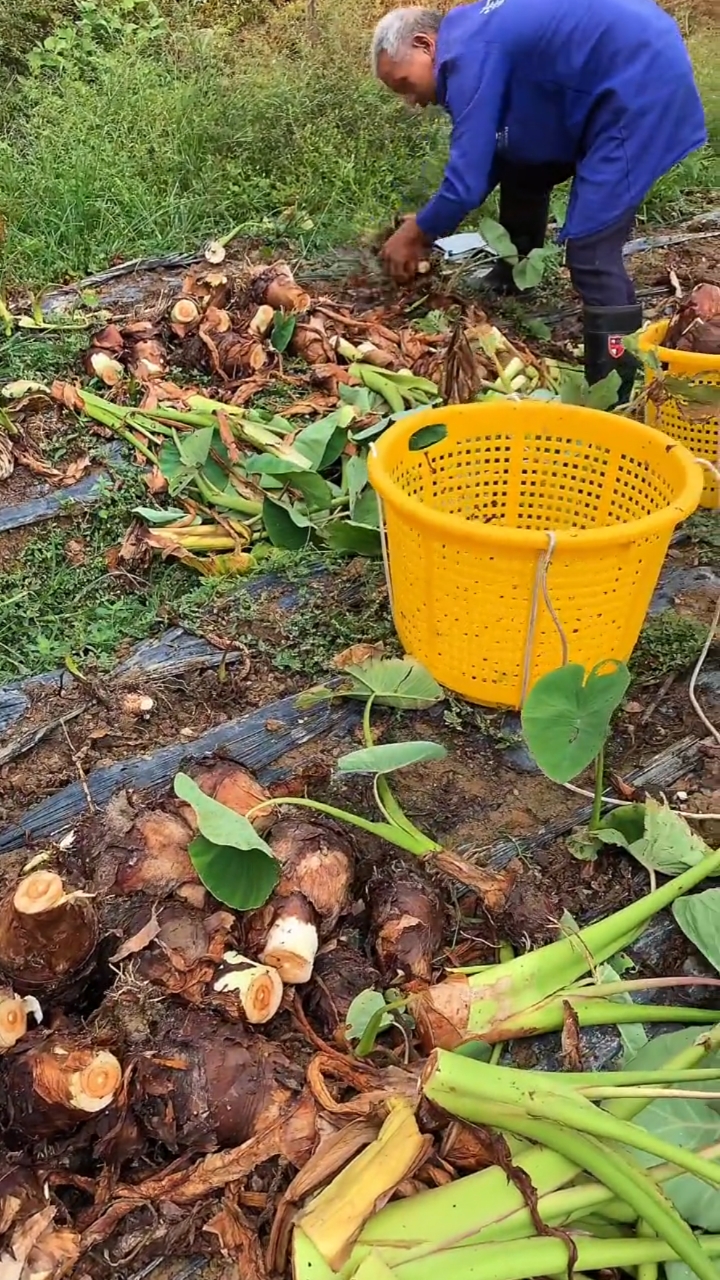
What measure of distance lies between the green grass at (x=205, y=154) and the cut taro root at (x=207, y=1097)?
11.1ft

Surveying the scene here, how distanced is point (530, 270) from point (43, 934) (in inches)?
130

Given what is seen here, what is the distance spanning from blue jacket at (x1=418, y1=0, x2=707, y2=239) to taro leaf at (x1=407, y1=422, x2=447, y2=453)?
1577 mm

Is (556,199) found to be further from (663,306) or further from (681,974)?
(681,974)

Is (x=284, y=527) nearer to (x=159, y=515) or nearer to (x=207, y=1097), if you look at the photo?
(x=159, y=515)

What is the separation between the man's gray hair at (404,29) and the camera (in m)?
3.28

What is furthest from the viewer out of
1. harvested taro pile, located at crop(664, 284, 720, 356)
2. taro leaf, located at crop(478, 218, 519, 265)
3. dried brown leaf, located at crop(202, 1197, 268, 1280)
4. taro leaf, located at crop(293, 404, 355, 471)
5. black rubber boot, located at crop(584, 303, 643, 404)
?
taro leaf, located at crop(478, 218, 519, 265)

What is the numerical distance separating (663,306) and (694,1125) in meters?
3.54

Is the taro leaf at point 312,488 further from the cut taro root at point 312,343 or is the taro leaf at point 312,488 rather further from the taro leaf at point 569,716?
the taro leaf at point 569,716

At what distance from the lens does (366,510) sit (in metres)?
2.52

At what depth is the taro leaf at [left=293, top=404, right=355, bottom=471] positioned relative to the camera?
8.90 ft

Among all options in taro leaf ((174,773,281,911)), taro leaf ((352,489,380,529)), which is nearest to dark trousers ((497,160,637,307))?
taro leaf ((352,489,380,529))

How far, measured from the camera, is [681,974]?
4.99 feet

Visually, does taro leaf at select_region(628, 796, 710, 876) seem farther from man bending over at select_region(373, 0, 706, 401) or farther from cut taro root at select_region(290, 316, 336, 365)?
cut taro root at select_region(290, 316, 336, 365)

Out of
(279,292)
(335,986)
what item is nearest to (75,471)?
(279,292)
